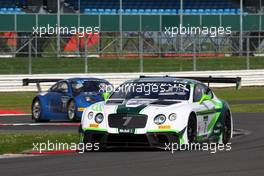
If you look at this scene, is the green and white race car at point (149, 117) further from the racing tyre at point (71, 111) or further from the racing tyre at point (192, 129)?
the racing tyre at point (71, 111)

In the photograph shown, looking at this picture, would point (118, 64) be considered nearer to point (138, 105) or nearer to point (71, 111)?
point (71, 111)

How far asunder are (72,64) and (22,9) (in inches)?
639

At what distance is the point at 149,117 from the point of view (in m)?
13.5

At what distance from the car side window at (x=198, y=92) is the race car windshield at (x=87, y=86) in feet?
24.3

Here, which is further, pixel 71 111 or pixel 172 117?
pixel 71 111

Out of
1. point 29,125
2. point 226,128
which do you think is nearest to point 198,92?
point 226,128

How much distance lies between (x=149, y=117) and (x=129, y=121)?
12.4 inches

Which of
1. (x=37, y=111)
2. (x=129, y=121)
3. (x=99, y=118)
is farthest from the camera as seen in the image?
(x=37, y=111)

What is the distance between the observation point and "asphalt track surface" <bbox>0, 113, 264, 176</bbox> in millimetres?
10688

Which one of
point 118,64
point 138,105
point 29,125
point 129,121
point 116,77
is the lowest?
point 29,125

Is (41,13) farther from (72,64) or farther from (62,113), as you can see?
(62,113)

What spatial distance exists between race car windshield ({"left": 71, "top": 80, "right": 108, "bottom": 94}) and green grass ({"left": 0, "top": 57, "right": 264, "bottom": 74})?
15.1 metres

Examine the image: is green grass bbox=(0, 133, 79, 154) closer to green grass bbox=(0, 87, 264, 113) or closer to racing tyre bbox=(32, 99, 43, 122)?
racing tyre bbox=(32, 99, 43, 122)

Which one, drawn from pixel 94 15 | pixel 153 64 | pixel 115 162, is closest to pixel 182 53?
pixel 153 64
